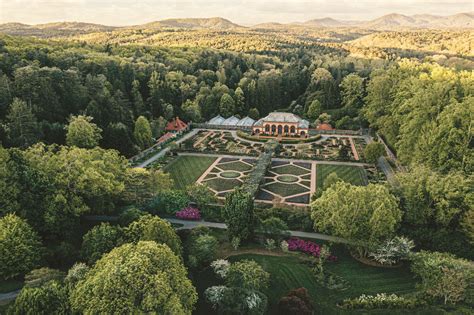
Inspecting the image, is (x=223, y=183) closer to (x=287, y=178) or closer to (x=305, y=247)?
(x=287, y=178)

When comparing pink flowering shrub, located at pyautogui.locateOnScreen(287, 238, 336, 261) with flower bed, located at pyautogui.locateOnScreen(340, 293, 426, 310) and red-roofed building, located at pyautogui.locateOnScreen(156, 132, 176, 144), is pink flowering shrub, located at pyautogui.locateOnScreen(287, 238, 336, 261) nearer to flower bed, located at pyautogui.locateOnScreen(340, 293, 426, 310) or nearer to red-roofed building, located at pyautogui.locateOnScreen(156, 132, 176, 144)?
flower bed, located at pyautogui.locateOnScreen(340, 293, 426, 310)

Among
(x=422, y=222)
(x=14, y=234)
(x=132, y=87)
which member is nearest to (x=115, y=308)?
(x=14, y=234)

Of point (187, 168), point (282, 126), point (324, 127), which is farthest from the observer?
point (324, 127)

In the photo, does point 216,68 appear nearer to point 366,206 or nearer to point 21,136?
point 21,136

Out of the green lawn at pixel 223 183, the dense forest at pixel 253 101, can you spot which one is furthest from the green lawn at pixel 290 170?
the dense forest at pixel 253 101

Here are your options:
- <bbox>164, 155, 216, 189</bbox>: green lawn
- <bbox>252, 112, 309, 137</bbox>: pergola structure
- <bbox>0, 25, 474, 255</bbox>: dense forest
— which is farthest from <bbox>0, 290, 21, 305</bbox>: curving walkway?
<bbox>252, 112, 309, 137</bbox>: pergola structure

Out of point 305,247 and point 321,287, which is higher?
point 305,247

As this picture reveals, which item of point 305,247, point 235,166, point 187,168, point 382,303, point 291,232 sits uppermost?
point 382,303

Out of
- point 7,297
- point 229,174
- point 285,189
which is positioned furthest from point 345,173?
point 7,297
